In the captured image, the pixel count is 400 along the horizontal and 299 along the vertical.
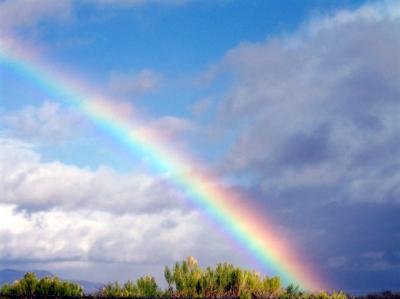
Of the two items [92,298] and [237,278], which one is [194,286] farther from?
[92,298]

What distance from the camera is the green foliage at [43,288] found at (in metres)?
19.3

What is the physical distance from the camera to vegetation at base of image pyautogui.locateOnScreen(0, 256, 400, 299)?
19109mm

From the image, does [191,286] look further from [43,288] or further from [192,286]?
[43,288]

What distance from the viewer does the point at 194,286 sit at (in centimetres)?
1933

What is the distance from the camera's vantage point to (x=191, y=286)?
19406 millimetres

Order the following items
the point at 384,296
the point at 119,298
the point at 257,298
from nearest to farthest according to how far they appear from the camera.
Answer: the point at 119,298 → the point at 257,298 → the point at 384,296

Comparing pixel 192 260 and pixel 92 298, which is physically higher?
pixel 192 260

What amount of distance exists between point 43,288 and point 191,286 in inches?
181

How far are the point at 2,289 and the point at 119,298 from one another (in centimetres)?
456

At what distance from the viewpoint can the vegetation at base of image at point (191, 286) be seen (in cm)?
1911

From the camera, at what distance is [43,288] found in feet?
63.6

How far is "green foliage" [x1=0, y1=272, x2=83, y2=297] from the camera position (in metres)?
19.3

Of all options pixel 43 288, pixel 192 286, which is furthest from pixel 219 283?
pixel 43 288

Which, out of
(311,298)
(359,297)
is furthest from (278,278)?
(359,297)
